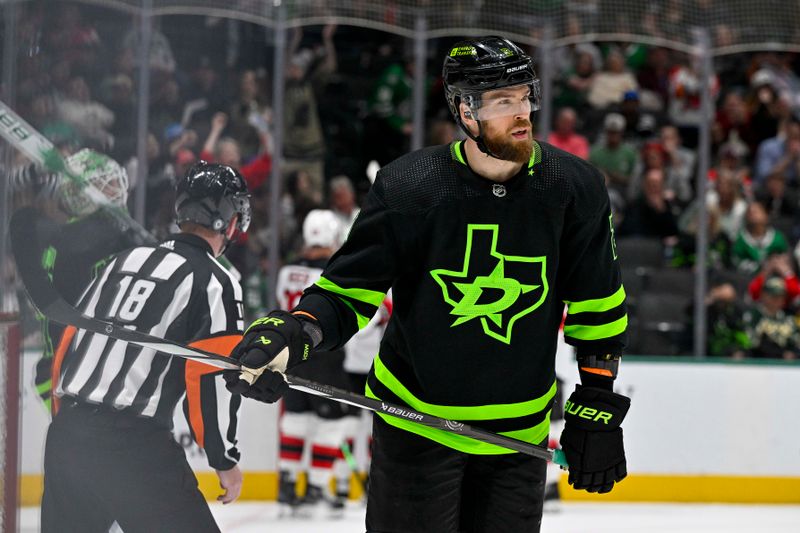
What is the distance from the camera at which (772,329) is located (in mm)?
6121

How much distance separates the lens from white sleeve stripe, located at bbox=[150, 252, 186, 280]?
270cm

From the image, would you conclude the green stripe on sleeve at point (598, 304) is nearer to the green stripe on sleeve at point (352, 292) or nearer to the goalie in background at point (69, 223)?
the green stripe on sleeve at point (352, 292)

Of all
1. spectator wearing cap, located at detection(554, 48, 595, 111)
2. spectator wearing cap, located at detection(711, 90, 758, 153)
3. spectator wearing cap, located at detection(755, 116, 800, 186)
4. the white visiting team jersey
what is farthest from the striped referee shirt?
spectator wearing cap, located at detection(711, 90, 758, 153)

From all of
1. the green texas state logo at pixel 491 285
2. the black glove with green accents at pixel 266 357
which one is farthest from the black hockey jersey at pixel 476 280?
the black glove with green accents at pixel 266 357

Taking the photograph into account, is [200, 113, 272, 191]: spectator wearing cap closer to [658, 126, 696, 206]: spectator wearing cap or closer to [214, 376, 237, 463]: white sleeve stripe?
[214, 376, 237, 463]: white sleeve stripe

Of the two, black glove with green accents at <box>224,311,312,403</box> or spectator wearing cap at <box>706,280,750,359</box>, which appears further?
spectator wearing cap at <box>706,280,750,359</box>

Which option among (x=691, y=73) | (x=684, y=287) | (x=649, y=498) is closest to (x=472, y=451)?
(x=649, y=498)

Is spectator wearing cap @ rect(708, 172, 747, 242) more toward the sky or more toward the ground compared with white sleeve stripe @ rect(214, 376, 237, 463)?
more toward the sky

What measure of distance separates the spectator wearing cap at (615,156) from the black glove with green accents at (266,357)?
4837mm

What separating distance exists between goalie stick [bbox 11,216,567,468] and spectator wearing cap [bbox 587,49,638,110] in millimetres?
5119

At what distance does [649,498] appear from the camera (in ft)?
18.8

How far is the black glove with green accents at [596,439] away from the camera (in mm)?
2422

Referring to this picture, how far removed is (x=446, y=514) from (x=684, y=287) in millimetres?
4196

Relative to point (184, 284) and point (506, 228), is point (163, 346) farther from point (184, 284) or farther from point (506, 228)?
point (506, 228)
